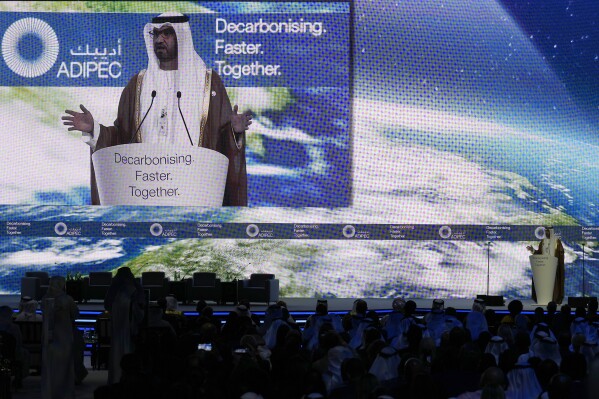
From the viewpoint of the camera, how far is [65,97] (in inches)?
790

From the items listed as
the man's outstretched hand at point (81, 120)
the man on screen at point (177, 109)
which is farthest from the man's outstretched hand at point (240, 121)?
the man's outstretched hand at point (81, 120)

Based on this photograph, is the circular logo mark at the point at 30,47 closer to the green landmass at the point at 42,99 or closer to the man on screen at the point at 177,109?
the green landmass at the point at 42,99

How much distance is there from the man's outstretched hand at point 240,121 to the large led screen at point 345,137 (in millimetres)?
164

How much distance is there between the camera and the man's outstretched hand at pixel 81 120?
20000 mm

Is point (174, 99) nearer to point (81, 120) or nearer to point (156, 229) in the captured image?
point (81, 120)

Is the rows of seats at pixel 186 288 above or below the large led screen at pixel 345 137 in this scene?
below

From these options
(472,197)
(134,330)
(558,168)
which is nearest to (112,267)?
(472,197)

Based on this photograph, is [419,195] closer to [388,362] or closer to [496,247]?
[496,247]

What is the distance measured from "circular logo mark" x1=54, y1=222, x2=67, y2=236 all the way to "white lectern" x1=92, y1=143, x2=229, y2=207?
0.99m

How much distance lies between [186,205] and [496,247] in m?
6.04

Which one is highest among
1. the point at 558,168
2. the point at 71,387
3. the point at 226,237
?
the point at 558,168

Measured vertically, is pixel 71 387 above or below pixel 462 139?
below

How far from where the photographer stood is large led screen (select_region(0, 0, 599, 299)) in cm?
1989

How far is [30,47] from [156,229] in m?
3.93
